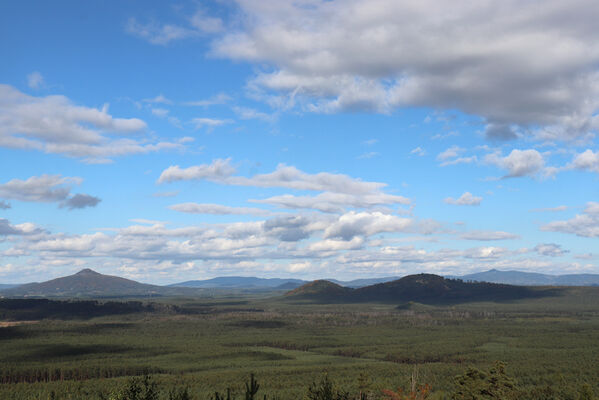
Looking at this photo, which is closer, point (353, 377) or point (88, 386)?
point (88, 386)

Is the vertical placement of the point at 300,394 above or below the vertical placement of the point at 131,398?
below

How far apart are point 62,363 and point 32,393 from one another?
5903 cm

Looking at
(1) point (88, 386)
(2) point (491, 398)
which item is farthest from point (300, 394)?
(2) point (491, 398)

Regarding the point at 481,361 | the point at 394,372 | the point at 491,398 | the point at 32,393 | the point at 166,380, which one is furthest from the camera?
the point at 481,361

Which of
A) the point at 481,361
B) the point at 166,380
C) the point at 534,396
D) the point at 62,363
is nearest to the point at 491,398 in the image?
the point at 534,396

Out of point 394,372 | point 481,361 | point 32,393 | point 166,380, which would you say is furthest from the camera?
point 481,361

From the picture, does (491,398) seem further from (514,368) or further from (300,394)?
(514,368)

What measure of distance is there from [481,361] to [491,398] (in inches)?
5320

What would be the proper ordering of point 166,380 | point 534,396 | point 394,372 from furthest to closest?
point 394,372 < point 166,380 < point 534,396

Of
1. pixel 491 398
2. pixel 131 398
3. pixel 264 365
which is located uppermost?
pixel 131 398

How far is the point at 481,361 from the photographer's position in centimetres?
19062

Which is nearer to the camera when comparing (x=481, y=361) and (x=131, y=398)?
(x=131, y=398)

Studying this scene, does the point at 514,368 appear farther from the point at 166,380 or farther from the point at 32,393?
the point at 32,393

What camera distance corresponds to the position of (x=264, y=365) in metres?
197
